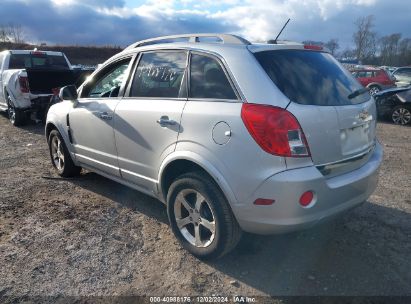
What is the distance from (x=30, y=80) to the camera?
953 cm

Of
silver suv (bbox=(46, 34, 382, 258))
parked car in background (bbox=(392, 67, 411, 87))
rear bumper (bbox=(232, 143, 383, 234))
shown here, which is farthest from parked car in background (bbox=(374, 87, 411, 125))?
parked car in background (bbox=(392, 67, 411, 87))

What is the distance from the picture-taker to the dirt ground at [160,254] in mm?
3021

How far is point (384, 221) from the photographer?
13.3 feet

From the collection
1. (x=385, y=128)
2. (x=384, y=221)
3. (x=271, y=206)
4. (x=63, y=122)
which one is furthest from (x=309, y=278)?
(x=385, y=128)

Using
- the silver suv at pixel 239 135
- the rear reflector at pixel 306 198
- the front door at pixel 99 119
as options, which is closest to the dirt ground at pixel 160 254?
the silver suv at pixel 239 135

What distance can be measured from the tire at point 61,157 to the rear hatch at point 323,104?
10.8 feet

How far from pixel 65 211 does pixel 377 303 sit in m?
3.31

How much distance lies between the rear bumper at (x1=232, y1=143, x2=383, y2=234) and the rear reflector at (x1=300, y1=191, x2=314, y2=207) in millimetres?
27

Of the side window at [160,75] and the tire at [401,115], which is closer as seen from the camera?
the side window at [160,75]

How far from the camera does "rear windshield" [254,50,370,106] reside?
9.68ft

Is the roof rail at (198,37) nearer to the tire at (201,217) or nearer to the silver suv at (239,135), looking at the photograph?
the silver suv at (239,135)

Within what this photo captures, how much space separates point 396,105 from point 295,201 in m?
9.63

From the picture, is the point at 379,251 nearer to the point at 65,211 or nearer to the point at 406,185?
the point at 406,185

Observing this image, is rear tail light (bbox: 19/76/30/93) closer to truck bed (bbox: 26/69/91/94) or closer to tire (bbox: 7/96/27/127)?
truck bed (bbox: 26/69/91/94)
